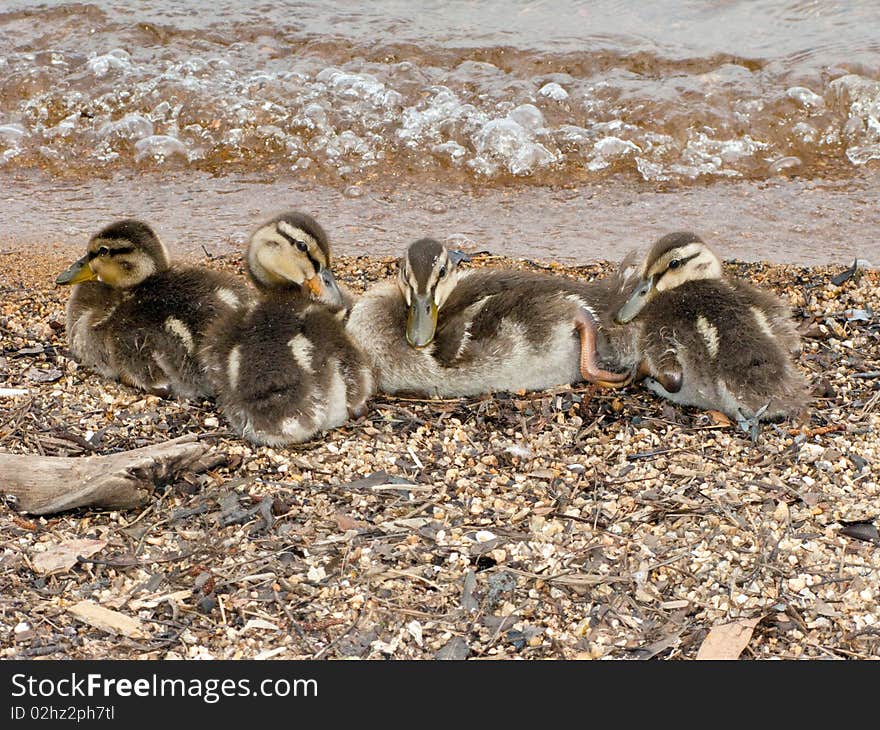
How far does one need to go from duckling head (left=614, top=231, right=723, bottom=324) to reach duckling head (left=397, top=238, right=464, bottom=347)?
0.70m

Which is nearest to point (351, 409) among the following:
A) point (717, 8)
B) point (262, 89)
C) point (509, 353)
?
point (509, 353)

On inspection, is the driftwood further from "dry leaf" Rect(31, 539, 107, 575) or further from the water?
the water

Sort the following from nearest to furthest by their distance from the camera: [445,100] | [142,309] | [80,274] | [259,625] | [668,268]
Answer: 1. [259,625]
2. [668,268]
3. [142,309]
4. [80,274]
5. [445,100]

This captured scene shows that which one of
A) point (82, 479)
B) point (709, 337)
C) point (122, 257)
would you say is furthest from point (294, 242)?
point (709, 337)

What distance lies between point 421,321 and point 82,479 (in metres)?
1.40

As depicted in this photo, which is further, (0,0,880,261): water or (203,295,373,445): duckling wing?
(0,0,880,261): water

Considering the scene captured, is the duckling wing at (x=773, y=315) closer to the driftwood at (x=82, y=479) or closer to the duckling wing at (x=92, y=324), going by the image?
the driftwood at (x=82, y=479)

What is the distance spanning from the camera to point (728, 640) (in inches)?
114

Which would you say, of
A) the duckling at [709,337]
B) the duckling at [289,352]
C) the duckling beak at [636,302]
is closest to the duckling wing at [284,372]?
the duckling at [289,352]

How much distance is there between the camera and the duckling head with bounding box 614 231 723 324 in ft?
14.4

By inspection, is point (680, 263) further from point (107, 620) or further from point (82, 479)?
point (107, 620)

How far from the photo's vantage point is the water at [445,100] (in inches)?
294

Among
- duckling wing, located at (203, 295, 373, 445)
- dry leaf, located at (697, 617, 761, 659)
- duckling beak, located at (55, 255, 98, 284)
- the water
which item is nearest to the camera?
dry leaf, located at (697, 617, 761, 659)

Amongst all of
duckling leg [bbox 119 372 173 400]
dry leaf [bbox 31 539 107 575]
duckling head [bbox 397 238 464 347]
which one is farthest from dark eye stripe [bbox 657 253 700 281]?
dry leaf [bbox 31 539 107 575]
